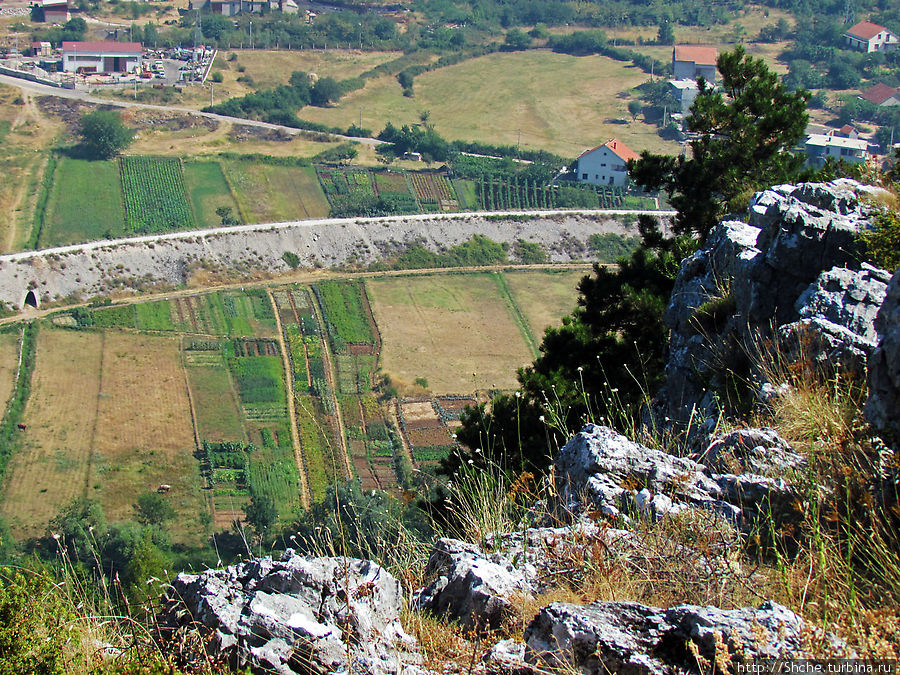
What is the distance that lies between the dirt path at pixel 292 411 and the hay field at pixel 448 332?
440 centimetres

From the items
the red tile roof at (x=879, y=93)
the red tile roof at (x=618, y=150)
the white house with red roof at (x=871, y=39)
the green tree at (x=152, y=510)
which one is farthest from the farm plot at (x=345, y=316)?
the white house with red roof at (x=871, y=39)

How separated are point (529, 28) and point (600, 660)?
10967 cm

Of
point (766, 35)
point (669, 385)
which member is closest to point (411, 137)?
point (766, 35)

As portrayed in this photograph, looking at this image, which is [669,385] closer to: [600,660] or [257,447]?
[600,660]

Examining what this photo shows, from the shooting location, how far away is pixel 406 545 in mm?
7836

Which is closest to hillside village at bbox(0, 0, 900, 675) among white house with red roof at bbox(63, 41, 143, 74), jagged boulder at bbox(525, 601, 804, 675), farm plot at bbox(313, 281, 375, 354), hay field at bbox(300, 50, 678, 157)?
jagged boulder at bbox(525, 601, 804, 675)

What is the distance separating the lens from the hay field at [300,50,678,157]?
81312mm

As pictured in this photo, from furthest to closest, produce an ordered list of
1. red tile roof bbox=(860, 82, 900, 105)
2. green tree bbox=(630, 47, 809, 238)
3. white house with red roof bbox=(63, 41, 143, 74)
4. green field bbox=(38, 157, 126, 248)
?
1. red tile roof bbox=(860, 82, 900, 105)
2. white house with red roof bbox=(63, 41, 143, 74)
3. green field bbox=(38, 157, 126, 248)
4. green tree bbox=(630, 47, 809, 238)

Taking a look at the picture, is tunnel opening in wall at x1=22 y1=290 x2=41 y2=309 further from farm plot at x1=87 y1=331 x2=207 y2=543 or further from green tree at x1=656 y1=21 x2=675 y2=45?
green tree at x1=656 y1=21 x2=675 y2=45

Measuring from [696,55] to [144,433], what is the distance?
72.5m

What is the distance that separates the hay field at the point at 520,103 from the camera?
81312mm

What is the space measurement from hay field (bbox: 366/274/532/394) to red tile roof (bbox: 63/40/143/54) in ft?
150

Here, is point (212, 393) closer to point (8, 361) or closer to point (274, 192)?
point (8, 361)

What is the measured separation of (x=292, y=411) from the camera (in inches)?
1603
